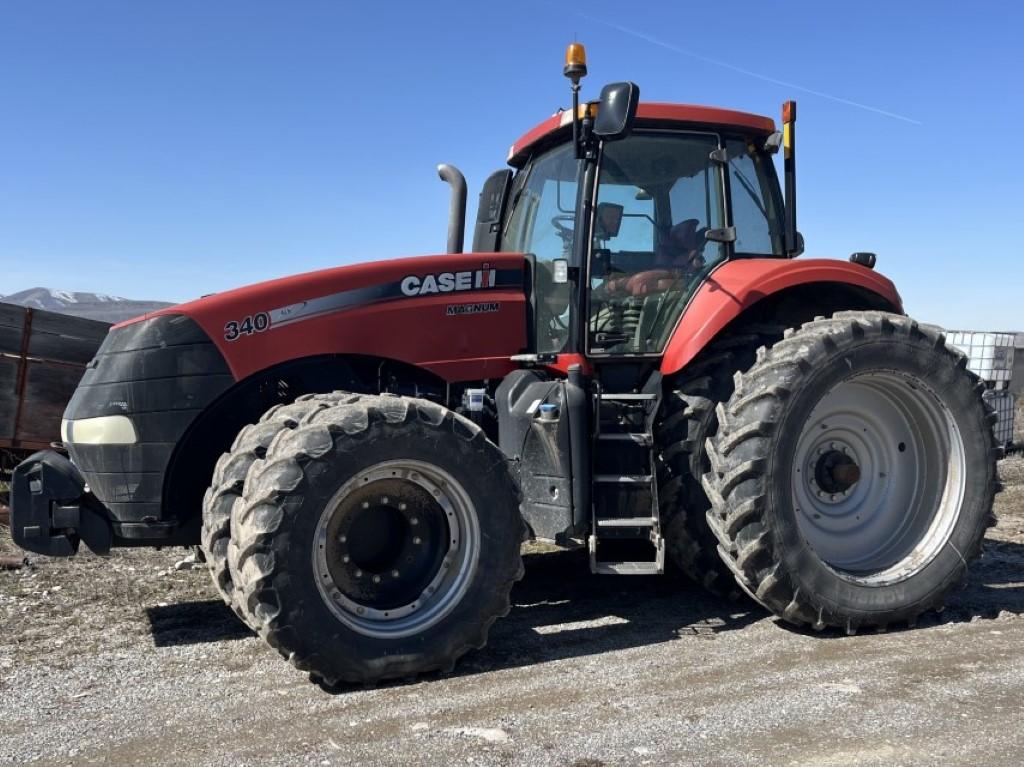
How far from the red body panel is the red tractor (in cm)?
1

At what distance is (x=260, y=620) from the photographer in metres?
3.71

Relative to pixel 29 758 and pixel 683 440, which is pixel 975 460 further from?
pixel 29 758

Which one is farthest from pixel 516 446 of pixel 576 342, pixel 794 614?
pixel 794 614

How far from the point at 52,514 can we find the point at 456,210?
117 inches

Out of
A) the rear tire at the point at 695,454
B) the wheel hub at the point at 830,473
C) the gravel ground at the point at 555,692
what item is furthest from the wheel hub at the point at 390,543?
the wheel hub at the point at 830,473

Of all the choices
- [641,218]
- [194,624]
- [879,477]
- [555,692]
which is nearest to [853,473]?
[879,477]

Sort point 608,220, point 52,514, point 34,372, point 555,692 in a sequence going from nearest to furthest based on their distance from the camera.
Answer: point 555,692 < point 52,514 < point 608,220 < point 34,372

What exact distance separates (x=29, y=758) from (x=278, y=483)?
126 cm

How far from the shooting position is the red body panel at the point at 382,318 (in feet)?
14.6

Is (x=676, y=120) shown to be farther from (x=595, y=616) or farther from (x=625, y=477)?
(x=595, y=616)

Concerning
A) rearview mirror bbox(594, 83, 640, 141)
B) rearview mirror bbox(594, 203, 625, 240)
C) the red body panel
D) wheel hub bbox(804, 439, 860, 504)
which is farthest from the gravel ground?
rearview mirror bbox(594, 83, 640, 141)

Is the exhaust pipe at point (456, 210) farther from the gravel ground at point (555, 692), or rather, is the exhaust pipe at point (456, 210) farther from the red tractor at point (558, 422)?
the gravel ground at point (555, 692)

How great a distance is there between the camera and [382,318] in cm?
474

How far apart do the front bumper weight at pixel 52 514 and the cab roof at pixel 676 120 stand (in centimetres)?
313
